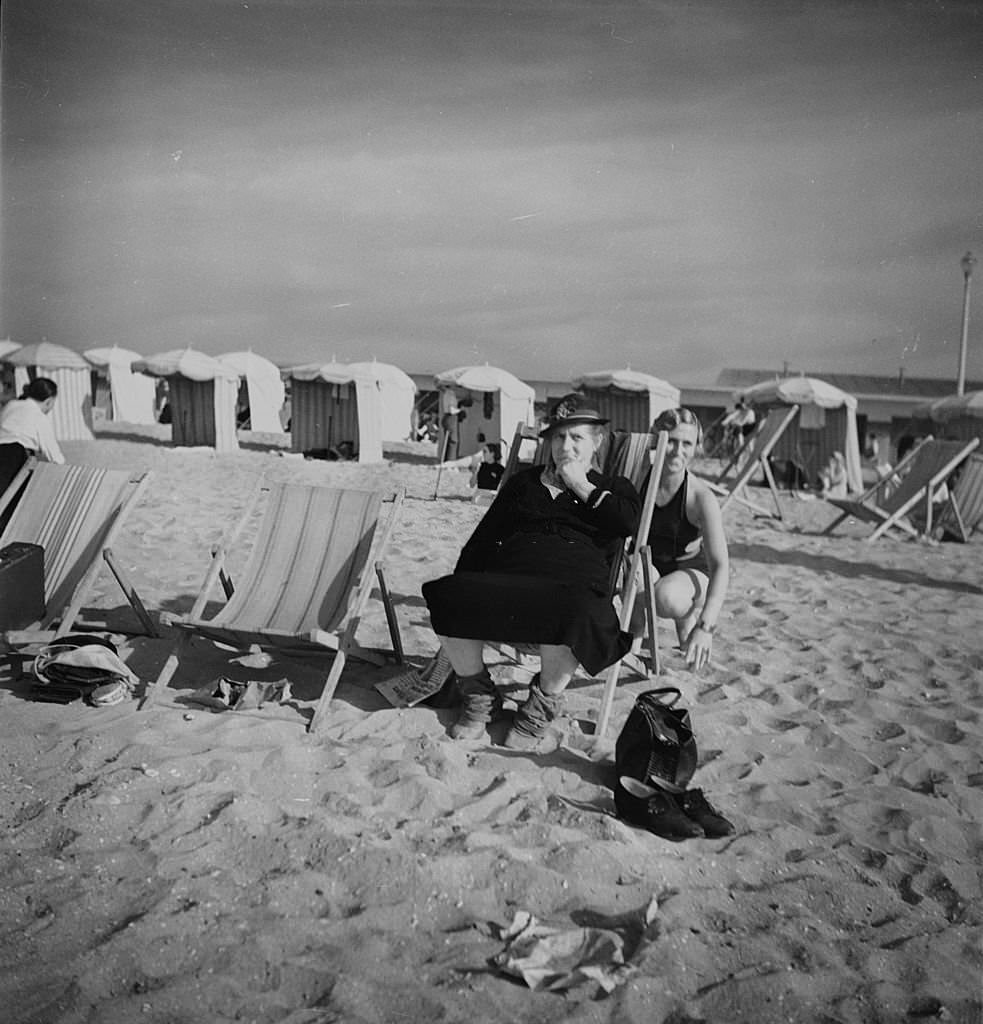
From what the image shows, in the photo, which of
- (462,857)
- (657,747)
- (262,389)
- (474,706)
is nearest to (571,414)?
(474,706)

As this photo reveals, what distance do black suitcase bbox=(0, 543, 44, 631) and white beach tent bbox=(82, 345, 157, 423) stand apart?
53.9 ft

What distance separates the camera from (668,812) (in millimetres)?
2488

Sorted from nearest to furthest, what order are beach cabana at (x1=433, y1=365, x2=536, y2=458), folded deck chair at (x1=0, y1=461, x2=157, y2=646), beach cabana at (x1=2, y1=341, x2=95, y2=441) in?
folded deck chair at (x1=0, y1=461, x2=157, y2=646)
beach cabana at (x1=433, y1=365, x2=536, y2=458)
beach cabana at (x1=2, y1=341, x2=95, y2=441)

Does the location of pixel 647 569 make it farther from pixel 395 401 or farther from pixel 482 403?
pixel 395 401

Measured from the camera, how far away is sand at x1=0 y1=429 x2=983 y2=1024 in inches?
72.0

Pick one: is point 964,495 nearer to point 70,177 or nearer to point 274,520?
point 274,520

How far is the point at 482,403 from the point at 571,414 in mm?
11695

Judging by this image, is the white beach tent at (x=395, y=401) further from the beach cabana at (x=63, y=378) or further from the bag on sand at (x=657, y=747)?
the bag on sand at (x=657, y=747)

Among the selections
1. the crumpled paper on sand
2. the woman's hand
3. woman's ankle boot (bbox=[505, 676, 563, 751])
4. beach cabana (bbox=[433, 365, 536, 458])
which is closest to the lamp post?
the woman's hand

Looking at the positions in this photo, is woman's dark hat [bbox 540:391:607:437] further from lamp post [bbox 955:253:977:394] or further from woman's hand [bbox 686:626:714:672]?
lamp post [bbox 955:253:977:394]

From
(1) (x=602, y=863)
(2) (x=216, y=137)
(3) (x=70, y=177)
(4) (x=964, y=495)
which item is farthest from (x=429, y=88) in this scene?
(4) (x=964, y=495)

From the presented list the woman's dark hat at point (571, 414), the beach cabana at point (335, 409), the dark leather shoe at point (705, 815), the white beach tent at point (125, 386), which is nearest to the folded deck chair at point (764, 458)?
the woman's dark hat at point (571, 414)

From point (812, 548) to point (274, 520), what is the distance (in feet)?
17.0

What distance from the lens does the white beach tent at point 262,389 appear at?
1762 cm
